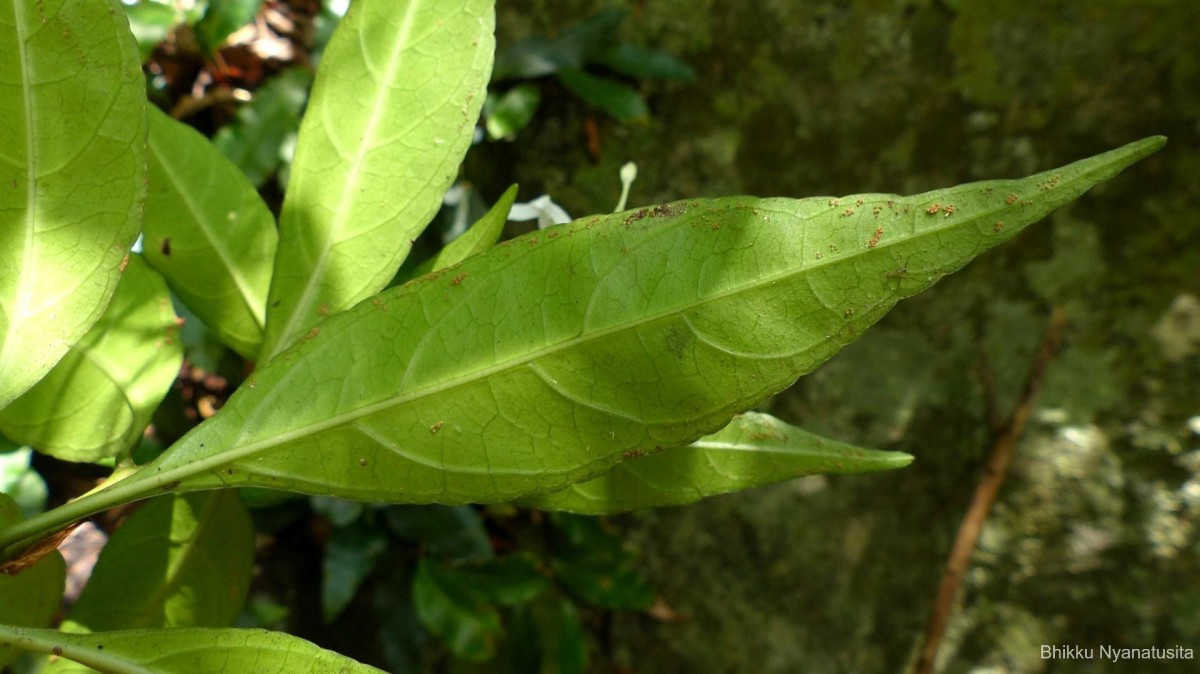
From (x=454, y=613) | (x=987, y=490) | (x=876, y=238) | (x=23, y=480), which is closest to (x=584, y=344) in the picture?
(x=876, y=238)

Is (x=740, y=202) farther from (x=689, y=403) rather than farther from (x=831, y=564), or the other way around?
(x=831, y=564)

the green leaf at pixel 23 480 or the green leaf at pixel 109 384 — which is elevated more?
the green leaf at pixel 109 384

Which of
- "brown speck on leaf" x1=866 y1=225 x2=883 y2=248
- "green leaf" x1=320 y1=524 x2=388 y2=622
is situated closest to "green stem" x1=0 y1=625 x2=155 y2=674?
"brown speck on leaf" x1=866 y1=225 x2=883 y2=248

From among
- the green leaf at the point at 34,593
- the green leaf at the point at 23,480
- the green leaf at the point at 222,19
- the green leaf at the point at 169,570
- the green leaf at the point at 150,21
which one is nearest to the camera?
the green leaf at the point at 34,593

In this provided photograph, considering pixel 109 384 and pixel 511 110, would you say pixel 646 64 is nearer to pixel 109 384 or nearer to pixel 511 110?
pixel 511 110

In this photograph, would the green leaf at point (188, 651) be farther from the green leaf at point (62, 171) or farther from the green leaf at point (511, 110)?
the green leaf at point (511, 110)

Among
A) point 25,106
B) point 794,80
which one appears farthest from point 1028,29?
point 25,106

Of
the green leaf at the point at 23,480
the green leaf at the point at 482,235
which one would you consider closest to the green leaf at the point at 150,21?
the green leaf at the point at 23,480
